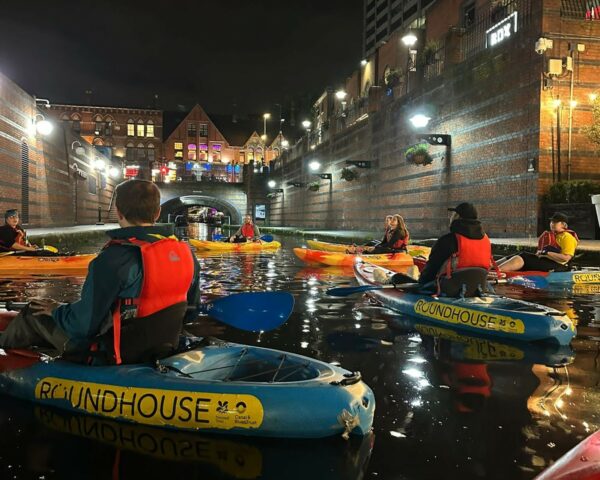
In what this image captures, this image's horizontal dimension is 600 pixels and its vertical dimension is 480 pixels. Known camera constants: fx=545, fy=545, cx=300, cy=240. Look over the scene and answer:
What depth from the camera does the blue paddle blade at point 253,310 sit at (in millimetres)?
4152

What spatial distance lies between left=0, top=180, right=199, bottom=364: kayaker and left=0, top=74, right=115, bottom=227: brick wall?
55.1 feet

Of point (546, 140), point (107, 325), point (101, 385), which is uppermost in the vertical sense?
point (546, 140)

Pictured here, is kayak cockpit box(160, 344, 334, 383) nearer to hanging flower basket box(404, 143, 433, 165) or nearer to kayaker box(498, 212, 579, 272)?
kayaker box(498, 212, 579, 272)

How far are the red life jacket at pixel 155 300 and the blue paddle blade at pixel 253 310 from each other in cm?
76

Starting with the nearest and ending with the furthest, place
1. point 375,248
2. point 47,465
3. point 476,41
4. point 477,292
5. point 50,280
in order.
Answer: point 47,465 → point 477,292 → point 50,280 → point 375,248 → point 476,41

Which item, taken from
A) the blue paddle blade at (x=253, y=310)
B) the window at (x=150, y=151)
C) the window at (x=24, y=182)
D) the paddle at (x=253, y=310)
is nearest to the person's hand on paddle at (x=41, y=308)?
the paddle at (x=253, y=310)

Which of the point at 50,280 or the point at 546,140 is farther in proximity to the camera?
the point at 546,140

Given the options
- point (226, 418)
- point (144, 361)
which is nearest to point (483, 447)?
point (226, 418)

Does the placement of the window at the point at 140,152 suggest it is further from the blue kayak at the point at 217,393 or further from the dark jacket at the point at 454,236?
the blue kayak at the point at 217,393

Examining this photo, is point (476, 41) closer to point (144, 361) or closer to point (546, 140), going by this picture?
point (546, 140)

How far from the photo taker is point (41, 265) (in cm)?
1090

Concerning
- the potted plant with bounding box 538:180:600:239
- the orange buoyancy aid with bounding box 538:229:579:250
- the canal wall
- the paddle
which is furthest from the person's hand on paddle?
the canal wall

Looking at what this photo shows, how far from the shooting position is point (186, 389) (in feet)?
9.92

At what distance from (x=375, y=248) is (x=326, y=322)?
238 inches
